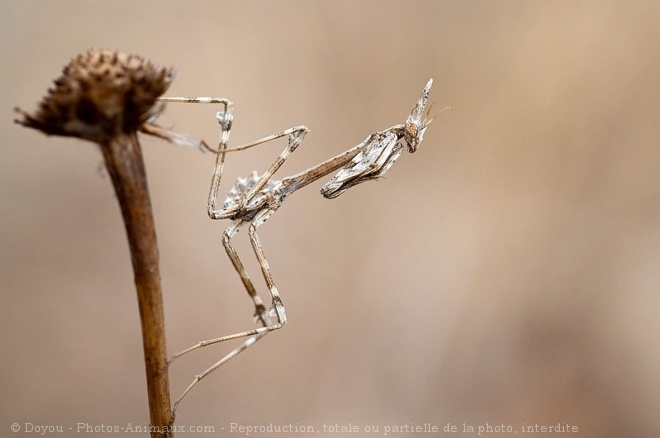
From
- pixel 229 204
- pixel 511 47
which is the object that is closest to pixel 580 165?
pixel 511 47

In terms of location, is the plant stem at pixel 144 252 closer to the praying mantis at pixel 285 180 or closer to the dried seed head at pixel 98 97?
the dried seed head at pixel 98 97

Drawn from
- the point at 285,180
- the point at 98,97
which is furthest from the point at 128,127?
the point at 285,180

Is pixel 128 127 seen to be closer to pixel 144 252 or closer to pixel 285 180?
pixel 144 252

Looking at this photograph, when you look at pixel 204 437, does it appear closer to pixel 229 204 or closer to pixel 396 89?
pixel 229 204

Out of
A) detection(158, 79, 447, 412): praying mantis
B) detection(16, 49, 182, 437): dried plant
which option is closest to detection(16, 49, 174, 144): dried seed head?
detection(16, 49, 182, 437): dried plant

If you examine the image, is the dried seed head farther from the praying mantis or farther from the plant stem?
the praying mantis

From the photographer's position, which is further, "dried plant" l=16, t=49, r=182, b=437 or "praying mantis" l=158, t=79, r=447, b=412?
"praying mantis" l=158, t=79, r=447, b=412
